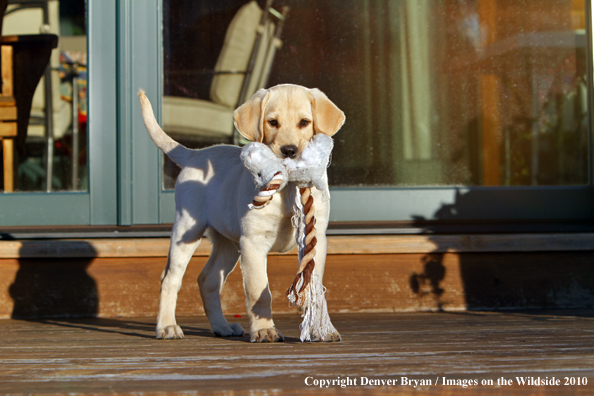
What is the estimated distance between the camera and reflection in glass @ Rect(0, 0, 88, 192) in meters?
3.92

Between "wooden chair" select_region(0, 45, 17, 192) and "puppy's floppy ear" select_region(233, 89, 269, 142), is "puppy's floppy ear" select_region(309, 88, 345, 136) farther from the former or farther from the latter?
"wooden chair" select_region(0, 45, 17, 192)

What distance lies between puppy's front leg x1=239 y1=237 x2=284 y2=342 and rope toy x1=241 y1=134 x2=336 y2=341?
0.12m

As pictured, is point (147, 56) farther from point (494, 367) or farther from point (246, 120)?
point (494, 367)

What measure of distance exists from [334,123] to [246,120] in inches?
12.9

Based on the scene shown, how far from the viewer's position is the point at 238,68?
4086 mm

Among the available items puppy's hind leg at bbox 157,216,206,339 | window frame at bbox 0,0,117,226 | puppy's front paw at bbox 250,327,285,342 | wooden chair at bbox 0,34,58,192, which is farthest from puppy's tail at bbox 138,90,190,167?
wooden chair at bbox 0,34,58,192

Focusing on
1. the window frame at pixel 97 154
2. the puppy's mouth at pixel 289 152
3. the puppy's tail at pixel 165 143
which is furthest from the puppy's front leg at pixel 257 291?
the window frame at pixel 97 154

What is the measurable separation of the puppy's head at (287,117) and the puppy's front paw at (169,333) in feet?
2.75

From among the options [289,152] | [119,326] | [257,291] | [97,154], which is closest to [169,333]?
[257,291]

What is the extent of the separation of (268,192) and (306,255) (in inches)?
10.6

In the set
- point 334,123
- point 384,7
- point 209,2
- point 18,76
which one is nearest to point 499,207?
point 384,7

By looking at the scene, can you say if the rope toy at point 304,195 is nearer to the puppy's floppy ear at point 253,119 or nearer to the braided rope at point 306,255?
the braided rope at point 306,255

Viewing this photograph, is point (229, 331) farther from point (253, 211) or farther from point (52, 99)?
point (52, 99)

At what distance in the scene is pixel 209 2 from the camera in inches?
159
